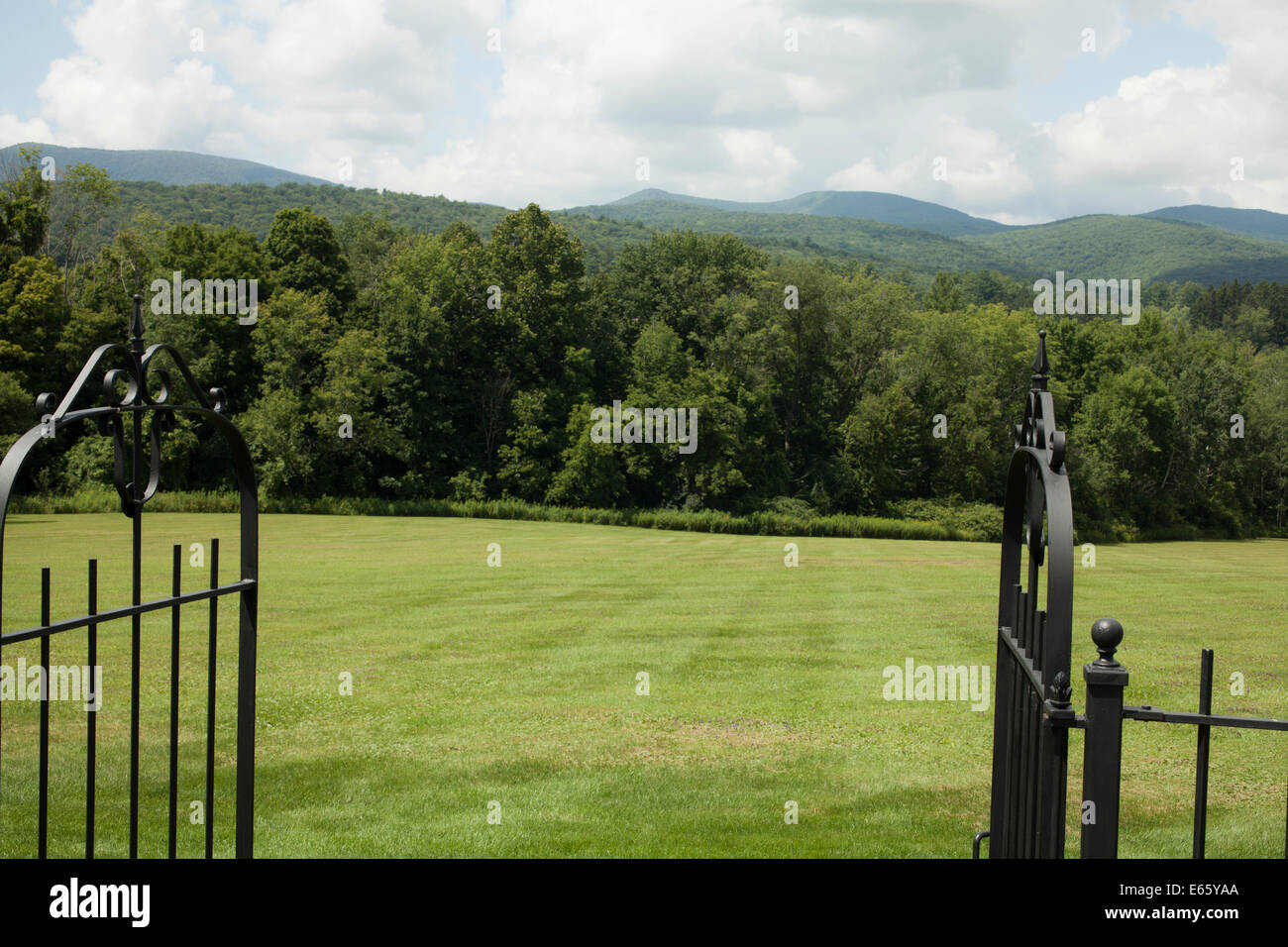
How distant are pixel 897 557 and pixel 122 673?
76.3 feet

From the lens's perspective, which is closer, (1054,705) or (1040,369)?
(1054,705)

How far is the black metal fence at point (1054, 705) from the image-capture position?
7.79 feet

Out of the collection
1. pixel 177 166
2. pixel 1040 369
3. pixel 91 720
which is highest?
pixel 177 166

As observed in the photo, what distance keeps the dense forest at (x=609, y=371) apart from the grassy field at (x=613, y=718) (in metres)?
18.2

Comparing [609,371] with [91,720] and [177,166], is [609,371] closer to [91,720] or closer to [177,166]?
[91,720]

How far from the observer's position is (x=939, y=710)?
10812 millimetres

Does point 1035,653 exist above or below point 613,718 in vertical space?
above

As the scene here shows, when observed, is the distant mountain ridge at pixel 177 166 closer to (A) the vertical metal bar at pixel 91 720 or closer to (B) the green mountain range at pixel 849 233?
(B) the green mountain range at pixel 849 233

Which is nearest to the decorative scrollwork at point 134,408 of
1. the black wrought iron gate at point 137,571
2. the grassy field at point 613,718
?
the black wrought iron gate at point 137,571

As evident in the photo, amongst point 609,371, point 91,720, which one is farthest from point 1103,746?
point 609,371

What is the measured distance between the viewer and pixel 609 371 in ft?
167

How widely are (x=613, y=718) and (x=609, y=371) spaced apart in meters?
41.7

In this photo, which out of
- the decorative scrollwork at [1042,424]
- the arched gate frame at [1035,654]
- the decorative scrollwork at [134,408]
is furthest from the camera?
the decorative scrollwork at [134,408]
